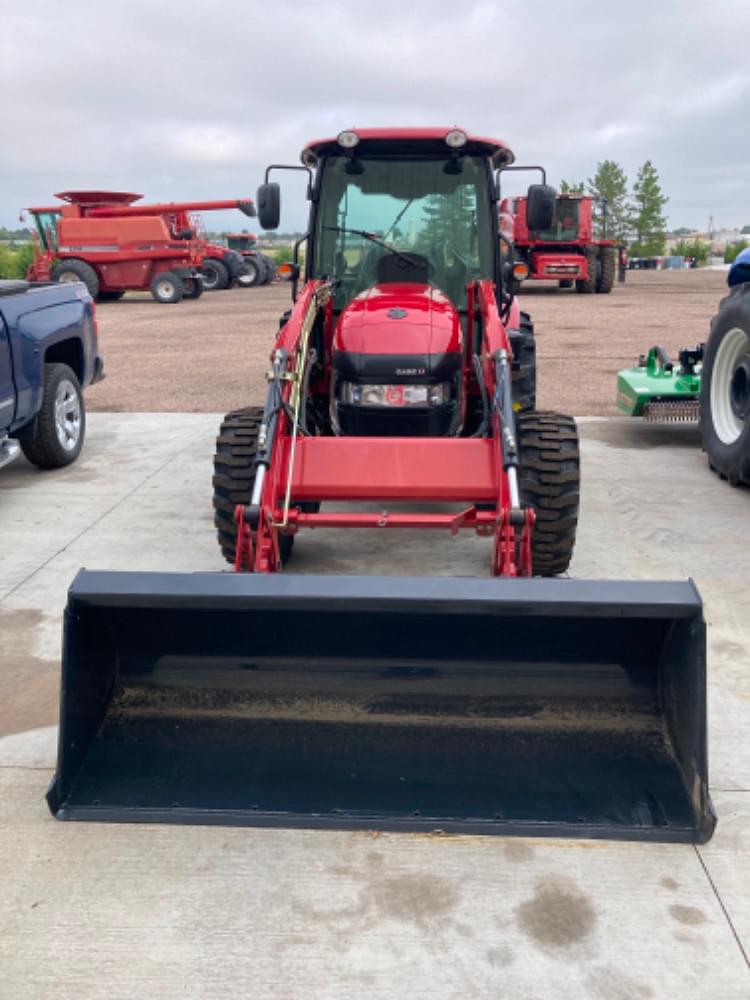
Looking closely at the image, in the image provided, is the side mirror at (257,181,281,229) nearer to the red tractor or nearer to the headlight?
the headlight

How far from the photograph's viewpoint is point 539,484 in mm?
4586

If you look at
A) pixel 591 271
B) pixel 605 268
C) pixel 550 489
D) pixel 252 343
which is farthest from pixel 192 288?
pixel 550 489

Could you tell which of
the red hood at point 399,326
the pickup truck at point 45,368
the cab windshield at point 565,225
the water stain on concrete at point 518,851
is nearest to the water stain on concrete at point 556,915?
the water stain on concrete at point 518,851

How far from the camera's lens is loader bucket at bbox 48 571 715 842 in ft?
9.28

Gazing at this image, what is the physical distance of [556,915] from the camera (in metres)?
2.58

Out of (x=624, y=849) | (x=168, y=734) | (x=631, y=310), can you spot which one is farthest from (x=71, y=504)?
(x=631, y=310)

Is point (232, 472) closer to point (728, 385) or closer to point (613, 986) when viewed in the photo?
point (613, 986)

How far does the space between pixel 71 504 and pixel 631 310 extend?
17.8 metres

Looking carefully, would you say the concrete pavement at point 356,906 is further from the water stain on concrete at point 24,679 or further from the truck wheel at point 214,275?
the truck wheel at point 214,275

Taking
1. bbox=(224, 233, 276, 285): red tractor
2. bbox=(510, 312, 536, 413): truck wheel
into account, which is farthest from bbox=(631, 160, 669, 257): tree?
bbox=(510, 312, 536, 413): truck wheel

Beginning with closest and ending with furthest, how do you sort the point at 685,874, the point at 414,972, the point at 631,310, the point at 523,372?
the point at 414,972
the point at 685,874
the point at 523,372
the point at 631,310

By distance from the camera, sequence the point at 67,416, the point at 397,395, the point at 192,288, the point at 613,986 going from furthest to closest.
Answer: the point at 192,288, the point at 67,416, the point at 397,395, the point at 613,986

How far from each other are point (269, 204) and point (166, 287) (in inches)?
776

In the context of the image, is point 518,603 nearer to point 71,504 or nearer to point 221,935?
Result: point 221,935
